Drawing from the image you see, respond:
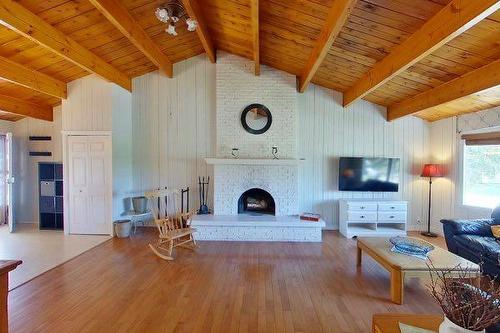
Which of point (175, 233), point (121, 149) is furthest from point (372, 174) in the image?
point (121, 149)

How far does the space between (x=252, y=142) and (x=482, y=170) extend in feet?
13.0

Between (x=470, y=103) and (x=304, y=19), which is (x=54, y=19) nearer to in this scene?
(x=304, y=19)

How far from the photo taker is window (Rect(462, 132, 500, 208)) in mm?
4535

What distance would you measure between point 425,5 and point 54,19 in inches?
163

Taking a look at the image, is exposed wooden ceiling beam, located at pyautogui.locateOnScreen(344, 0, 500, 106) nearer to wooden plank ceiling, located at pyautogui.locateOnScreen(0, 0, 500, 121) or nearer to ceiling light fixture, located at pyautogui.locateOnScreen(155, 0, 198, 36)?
wooden plank ceiling, located at pyautogui.locateOnScreen(0, 0, 500, 121)

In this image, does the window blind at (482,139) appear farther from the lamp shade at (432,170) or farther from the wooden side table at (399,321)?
the wooden side table at (399,321)

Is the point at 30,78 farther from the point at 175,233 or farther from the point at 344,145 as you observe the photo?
the point at 344,145

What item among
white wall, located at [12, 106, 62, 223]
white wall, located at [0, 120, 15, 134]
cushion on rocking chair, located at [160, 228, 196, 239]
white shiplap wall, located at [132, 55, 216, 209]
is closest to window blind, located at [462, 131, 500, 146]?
white shiplap wall, located at [132, 55, 216, 209]

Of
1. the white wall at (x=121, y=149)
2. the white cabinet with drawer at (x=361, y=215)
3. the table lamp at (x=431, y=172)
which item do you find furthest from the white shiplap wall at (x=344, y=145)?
the white wall at (x=121, y=149)

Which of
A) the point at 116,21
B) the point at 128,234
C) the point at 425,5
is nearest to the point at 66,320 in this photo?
the point at 128,234

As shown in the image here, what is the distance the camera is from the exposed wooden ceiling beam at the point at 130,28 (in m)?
3.23

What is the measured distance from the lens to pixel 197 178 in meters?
5.90

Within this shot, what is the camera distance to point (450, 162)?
5.25m

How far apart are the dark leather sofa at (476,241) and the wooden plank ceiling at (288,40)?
1.67 metres
